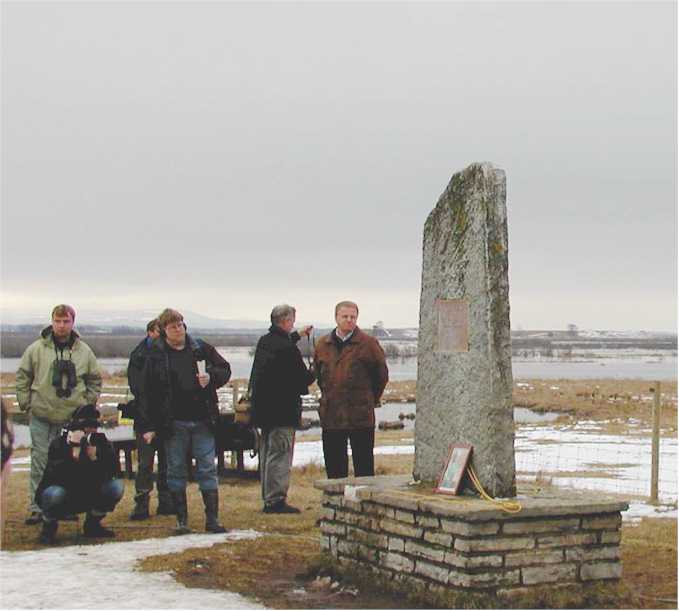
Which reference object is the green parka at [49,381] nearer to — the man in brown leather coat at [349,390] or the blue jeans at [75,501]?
the blue jeans at [75,501]

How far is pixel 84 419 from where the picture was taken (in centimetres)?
872

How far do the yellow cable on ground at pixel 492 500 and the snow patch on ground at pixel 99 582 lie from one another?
155 cm

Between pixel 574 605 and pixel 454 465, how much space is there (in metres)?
1.17

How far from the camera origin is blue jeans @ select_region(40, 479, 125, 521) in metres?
8.58

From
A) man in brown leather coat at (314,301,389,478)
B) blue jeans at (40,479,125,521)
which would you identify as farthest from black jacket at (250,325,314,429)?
blue jeans at (40,479,125,521)

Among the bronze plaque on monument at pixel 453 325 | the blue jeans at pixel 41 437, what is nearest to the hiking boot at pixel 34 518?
the blue jeans at pixel 41 437

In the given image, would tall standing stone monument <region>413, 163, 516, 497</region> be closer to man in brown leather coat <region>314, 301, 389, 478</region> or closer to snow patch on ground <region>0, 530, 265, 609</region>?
man in brown leather coat <region>314, 301, 389, 478</region>

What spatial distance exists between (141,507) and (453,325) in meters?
4.11

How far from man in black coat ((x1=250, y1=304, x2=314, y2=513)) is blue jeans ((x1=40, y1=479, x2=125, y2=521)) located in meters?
1.63

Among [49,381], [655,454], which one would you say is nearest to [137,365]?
[49,381]

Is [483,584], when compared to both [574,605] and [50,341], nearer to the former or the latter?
[574,605]

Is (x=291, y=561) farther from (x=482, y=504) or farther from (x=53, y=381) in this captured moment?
(x=53, y=381)

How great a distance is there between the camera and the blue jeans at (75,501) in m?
8.58

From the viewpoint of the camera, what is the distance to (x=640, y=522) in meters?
10.2
